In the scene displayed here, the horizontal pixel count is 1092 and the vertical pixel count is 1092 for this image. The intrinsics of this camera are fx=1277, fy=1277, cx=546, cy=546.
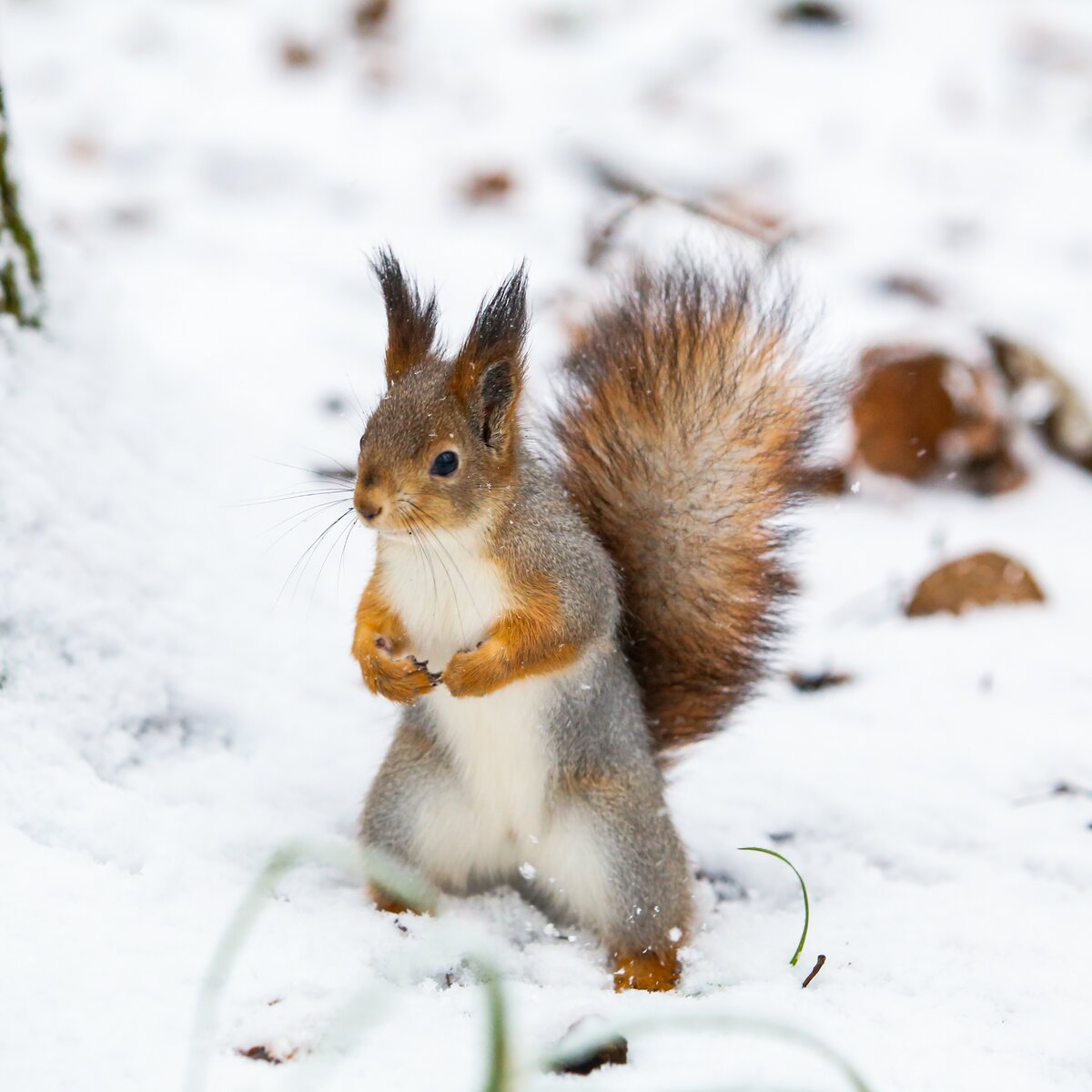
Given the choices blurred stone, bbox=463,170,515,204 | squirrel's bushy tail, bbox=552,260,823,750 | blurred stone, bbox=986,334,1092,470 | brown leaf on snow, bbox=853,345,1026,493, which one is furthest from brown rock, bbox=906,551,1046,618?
blurred stone, bbox=463,170,515,204

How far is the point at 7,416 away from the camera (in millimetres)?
1786

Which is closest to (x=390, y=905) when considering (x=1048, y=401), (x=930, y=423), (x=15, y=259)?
(x=15, y=259)

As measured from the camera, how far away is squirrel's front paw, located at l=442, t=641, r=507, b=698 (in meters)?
1.45

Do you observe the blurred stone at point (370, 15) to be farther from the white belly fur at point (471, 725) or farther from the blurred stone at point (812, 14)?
the white belly fur at point (471, 725)

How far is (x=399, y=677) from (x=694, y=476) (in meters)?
0.47

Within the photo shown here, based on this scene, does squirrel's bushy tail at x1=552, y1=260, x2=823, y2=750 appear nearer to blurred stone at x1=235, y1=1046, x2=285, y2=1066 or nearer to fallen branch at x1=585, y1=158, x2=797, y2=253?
blurred stone at x1=235, y1=1046, x2=285, y2=1066

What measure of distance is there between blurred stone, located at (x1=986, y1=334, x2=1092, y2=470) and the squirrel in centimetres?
147

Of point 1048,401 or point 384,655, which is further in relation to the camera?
point 1048,401

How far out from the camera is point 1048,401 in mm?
2943

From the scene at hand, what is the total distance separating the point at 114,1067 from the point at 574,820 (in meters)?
0.64

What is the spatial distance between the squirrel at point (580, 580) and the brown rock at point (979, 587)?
31.0 inches

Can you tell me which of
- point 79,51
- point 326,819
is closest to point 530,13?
point 79,51

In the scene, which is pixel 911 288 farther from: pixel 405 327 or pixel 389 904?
pixel 389 904

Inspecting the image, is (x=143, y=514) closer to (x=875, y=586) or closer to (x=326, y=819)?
(x=326, y=819)
